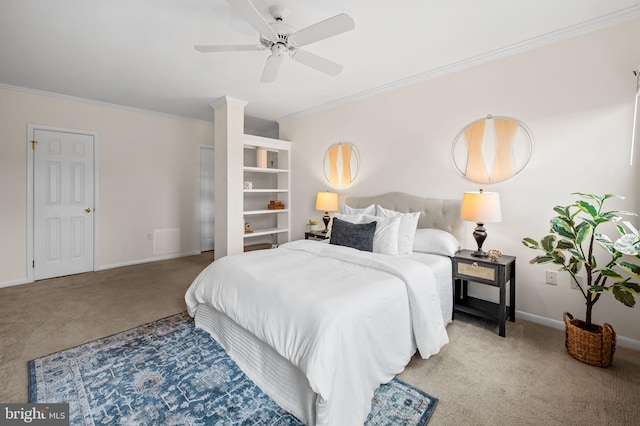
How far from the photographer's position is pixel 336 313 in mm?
1527

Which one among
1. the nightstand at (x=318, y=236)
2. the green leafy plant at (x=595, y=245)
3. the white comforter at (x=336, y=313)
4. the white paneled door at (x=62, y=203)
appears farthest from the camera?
the nightstand at (x=318, y=236)

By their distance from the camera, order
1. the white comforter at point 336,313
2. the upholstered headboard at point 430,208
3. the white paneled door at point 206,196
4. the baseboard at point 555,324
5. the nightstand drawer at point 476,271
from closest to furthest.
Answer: the white comforter at point 336,313 → the baseboard at point 555,324 → the nightstand drawer at point 476,271 → the upholstered headboard at point 430,208 → the white paneled door at point 206,196

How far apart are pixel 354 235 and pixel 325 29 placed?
180cm

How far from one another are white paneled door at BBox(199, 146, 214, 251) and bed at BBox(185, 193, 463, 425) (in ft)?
10.7

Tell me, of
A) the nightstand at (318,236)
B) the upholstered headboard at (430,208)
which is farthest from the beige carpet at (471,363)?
the nightstand at (318,236)

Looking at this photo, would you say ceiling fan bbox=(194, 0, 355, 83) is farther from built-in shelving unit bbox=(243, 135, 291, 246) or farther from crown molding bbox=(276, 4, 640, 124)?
built-in shelving unit bbox=(243, 135, 291, 246)

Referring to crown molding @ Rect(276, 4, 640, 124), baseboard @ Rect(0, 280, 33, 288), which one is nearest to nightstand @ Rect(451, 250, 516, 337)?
crown molding @ Rect(276, 4, 640, 124)

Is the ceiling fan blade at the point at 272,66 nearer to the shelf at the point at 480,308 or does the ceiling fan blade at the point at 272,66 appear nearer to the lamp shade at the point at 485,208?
the lamp shade at the point at 485,208

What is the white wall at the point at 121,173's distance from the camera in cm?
367

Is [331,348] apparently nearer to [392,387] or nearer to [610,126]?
[392,387]

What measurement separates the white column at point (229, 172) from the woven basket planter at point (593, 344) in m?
3.86

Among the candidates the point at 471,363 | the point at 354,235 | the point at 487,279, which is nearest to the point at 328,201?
the point at 354,235

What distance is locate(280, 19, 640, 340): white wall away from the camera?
2275 mm

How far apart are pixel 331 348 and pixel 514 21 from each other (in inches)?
111
